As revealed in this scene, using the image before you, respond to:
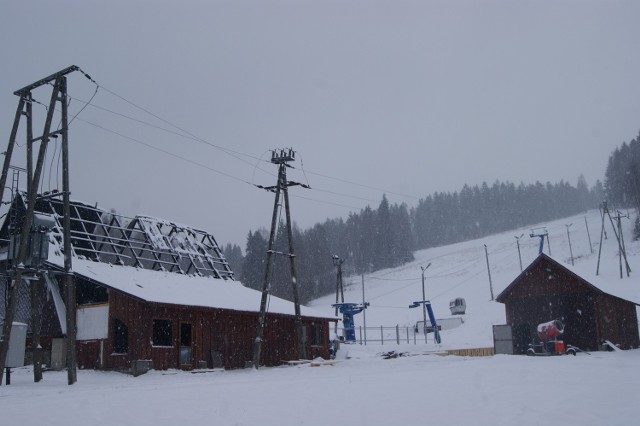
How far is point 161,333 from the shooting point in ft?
98.4

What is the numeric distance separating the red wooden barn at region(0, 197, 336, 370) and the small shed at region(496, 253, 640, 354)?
39.0 ft

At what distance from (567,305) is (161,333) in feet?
76.3

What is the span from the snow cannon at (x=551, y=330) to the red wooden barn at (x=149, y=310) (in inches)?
480

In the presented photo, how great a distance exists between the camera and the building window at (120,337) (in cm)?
2480

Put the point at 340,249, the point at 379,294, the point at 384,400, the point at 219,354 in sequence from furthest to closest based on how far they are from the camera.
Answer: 1. the point at 340,249
2. the point at 379,294
3. the point at 219,354
4. the point at 384,400

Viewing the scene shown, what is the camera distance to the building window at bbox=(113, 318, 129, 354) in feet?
81.4

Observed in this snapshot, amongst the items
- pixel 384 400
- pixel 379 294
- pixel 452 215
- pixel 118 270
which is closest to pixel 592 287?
pixel 384 400

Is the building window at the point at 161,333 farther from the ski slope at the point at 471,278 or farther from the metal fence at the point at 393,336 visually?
the metal fence at the point at 393,336

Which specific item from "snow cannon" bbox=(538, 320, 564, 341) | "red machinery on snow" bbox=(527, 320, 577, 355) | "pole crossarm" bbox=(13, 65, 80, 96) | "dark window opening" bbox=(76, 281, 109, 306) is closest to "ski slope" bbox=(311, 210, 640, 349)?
"red machinery on snow" bbox=(527, 320, 577, 355)

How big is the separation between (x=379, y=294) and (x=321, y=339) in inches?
1910

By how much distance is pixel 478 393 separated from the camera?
1312 centimetres

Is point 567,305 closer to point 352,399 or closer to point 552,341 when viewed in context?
point 552,341

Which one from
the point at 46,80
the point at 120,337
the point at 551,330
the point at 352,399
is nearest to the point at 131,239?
the point at 120,337

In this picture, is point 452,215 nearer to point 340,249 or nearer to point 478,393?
point 340,249
